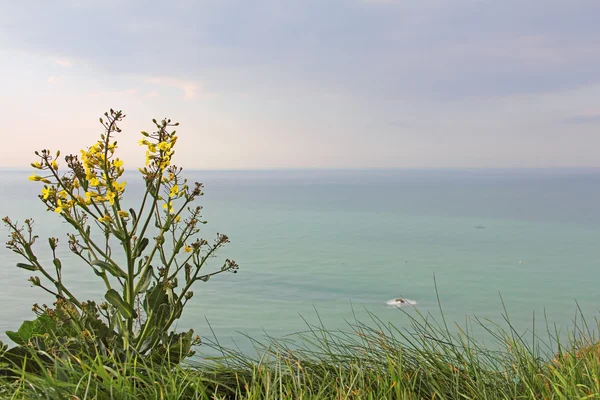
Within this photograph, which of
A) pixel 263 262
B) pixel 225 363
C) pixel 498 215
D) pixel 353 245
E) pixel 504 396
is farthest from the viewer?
pixel 498 215

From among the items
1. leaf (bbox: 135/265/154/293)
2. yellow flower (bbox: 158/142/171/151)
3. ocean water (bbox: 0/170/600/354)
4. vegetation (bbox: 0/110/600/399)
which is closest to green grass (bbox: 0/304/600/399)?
vegetation (bbox: 0/110/600/399)

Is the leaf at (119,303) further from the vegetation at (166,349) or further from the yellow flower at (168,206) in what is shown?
the yellow flower at (168,206)

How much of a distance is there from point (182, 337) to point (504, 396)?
1221 mm

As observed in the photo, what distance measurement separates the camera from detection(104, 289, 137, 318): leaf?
6.27 feet

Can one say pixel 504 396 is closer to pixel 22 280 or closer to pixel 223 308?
pixel 223 308

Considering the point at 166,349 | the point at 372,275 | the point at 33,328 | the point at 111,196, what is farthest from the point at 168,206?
the point at 372,275

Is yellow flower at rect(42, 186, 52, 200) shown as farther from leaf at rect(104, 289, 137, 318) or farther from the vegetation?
leaf at rect(104, 289, 137, 318)

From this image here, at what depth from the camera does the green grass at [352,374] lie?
1757mm

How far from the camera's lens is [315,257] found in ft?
53.8

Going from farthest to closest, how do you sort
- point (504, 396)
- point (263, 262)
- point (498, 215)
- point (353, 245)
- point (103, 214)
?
point (498, 215)
point (353, 245)
point (263, 262)
point (103, 214)
point (504, 396)

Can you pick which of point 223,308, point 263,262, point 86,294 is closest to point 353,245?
point 263,262

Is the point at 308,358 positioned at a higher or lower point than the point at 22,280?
higher

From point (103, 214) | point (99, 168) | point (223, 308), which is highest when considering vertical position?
point (99, 168)

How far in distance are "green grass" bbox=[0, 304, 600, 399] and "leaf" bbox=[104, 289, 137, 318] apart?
178mm
